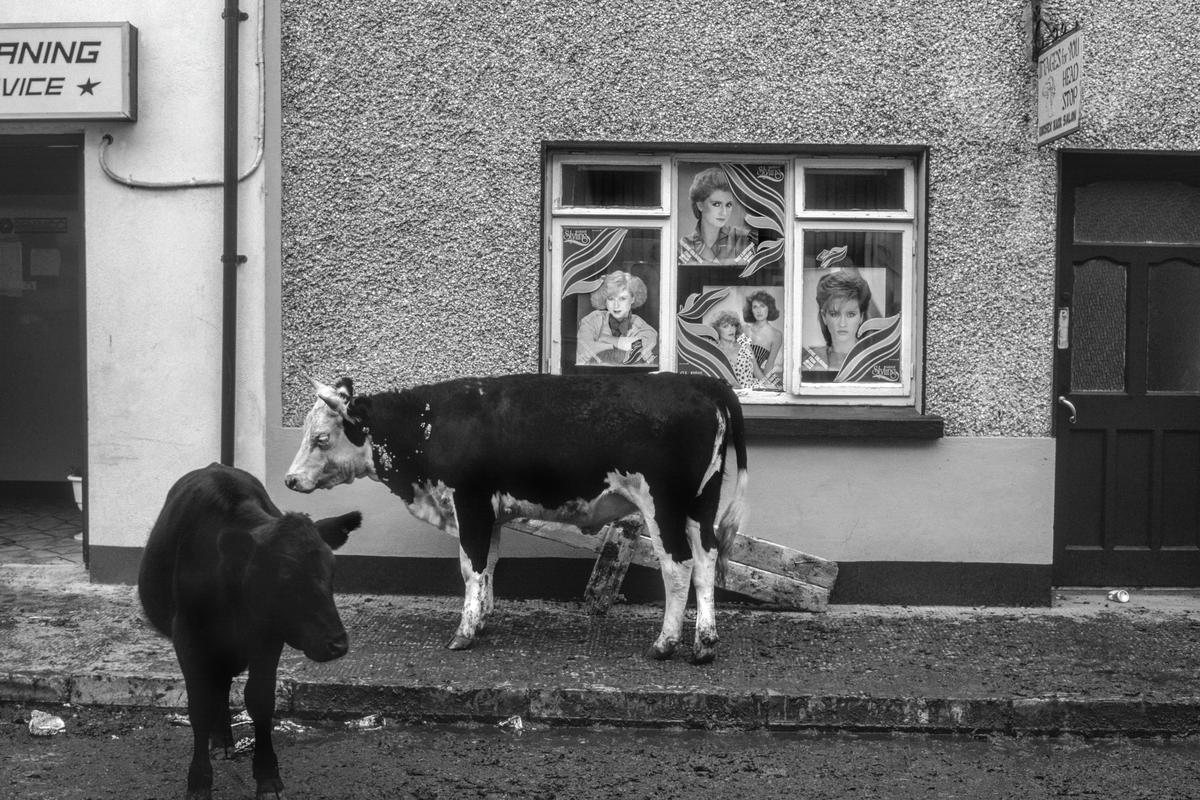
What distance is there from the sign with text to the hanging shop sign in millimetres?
5845

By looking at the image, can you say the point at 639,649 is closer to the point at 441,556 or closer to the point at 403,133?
the point at 441,556

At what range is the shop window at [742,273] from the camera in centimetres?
868

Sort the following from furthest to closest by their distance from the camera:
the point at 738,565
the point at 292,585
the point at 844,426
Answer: the point at 844,426 → the point at 738,565 → the point at 292,585

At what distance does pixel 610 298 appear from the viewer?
344 inches

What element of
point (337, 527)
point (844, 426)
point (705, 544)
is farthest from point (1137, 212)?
point (337, 527)

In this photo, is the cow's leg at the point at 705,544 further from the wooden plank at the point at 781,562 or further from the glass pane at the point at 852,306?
the glass pane at the point at 852,306

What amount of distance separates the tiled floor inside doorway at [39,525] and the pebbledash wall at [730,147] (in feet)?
7.79

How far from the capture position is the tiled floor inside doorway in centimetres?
962

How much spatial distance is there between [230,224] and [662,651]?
3955 millimetres

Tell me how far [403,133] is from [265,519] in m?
4.33

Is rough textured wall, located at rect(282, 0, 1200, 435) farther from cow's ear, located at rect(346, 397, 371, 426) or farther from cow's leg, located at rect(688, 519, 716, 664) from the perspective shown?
cow's leg, located at rect(688, 519, 716, 664)

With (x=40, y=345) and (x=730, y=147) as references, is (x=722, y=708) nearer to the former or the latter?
(x=730, y=147)

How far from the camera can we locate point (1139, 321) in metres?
8.74

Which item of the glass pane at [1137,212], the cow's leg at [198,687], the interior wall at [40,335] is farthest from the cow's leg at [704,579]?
the interior wall at [40,335]
